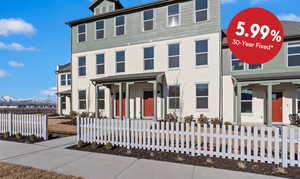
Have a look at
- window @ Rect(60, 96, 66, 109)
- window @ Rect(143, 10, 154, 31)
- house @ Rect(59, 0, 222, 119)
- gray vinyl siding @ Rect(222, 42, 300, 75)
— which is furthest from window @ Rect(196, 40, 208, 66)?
window @ Rect(60, 96, 66, 109)

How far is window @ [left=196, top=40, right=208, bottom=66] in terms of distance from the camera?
12068mm

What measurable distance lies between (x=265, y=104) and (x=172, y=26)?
365 inches

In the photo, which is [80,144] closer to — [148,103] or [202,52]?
[148,103]

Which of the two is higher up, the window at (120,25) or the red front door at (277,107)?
the window at (120,25)

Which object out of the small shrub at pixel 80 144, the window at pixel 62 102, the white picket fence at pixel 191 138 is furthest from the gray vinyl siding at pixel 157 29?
the small shrub at pixel 80 144

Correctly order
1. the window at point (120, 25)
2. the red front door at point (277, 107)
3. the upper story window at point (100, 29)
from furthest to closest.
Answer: the upper story window at point (100, 29), the window at point (120, 25), the red front door at point (277, 107)

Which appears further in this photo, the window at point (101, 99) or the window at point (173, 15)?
the window at point (101, 99)

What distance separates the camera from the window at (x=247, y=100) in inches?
474

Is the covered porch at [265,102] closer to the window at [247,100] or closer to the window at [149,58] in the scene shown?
the window at [247,100]

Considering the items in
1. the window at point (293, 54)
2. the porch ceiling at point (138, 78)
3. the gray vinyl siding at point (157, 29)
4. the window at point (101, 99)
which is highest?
the gray vinyl siding at point (157, 29)

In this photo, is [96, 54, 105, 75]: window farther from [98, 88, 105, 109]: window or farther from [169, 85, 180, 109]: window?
[169, 85, 180, 109]: window

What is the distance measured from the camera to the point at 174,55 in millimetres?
12836

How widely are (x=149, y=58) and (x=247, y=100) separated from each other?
8465 mm

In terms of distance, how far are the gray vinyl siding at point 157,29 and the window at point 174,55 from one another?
2.61 feet
